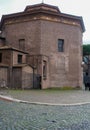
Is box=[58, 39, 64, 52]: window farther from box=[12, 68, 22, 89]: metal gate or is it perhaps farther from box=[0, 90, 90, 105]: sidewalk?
box=[0, 90, 90, 105]: sidewalk

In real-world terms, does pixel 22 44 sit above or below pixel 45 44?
above

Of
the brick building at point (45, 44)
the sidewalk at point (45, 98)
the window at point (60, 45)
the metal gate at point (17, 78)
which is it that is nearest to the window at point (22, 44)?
the brick building at point (45, 44)

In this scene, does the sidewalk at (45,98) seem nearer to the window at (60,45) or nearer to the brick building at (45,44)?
the brick building at (45,44)

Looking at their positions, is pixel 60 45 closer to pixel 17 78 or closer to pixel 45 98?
pixel 17 78

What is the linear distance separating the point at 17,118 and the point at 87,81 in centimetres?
2566

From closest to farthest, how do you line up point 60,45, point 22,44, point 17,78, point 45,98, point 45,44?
point 45,98, point 17,78, point 45,44, point 22,44, point 60,45

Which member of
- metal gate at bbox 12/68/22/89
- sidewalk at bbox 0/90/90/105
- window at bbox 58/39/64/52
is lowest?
sidewalk at bbox 0/90/90/105

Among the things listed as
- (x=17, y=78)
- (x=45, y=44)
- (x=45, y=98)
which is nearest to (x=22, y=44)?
(x=45, y=44)

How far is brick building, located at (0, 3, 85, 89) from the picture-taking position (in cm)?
3322

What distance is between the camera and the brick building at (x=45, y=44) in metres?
33.2

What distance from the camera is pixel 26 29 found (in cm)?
3534

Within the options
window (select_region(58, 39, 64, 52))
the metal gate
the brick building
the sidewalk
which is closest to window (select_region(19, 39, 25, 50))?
the brick building

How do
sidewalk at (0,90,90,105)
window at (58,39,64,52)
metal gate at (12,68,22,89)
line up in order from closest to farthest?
sidewalk at (0,90,90,105)
metal gate at (12,68,22,89)
window at (58,39,64,52)

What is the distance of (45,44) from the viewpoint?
34656mm
